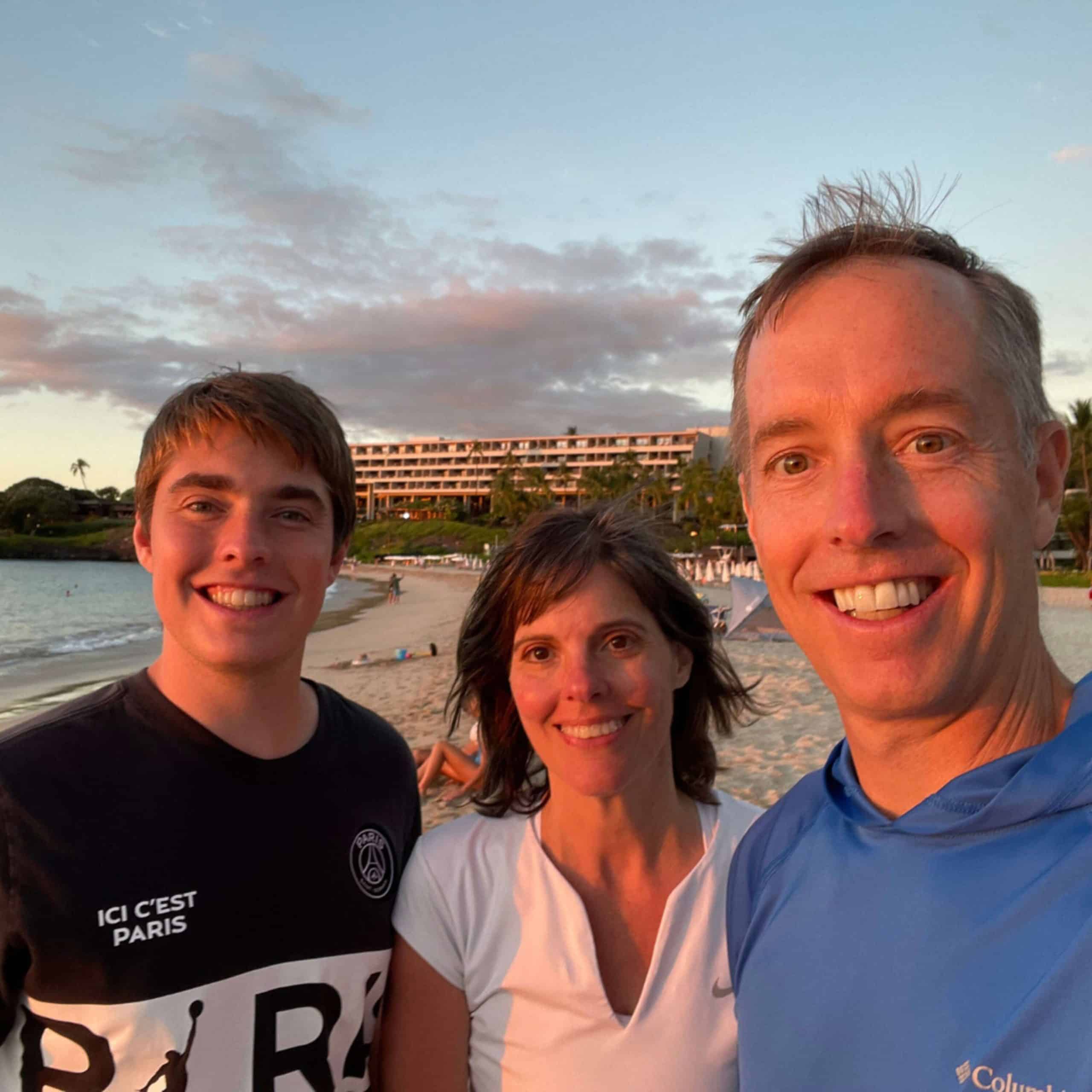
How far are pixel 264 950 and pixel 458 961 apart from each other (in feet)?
1.65

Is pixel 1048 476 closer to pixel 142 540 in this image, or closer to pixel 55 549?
pixel 142 540

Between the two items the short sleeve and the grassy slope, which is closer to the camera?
the short sleeve

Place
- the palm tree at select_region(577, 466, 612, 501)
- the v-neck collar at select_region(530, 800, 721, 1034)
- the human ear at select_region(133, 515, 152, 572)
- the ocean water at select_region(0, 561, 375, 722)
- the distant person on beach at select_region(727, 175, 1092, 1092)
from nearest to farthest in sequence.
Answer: the distant person on beach at select_region(727, 175, 1092, 1092)
the v-neck collar at select_region(530, 800, 721, 1034)
the human ear at select_region(133, 515, 152, 572)
the ocean water at select_region(0, 561, 375, 722)
the palm tree at select_region(577, 466, 612, 501)

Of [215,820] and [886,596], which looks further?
[215,820]

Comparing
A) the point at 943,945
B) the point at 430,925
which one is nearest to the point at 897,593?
the point at 943,945

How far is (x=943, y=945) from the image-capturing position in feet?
4.11

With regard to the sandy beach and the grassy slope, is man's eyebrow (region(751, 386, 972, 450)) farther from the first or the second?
the grassy slope

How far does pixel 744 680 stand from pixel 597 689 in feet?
38.0

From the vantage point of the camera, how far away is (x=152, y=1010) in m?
1.85

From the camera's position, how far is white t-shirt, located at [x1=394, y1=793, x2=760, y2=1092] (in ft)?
6.25

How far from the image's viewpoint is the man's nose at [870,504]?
138 centimetres

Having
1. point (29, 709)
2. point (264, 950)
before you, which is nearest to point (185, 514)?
point (264, 950)

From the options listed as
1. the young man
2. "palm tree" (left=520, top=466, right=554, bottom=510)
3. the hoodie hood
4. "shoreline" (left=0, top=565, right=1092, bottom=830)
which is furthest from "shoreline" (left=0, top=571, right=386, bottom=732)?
"palm tree" (left=520, top=466, right=554, bottom=510)

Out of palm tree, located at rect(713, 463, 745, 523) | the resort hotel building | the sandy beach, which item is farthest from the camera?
the resort hotel building
